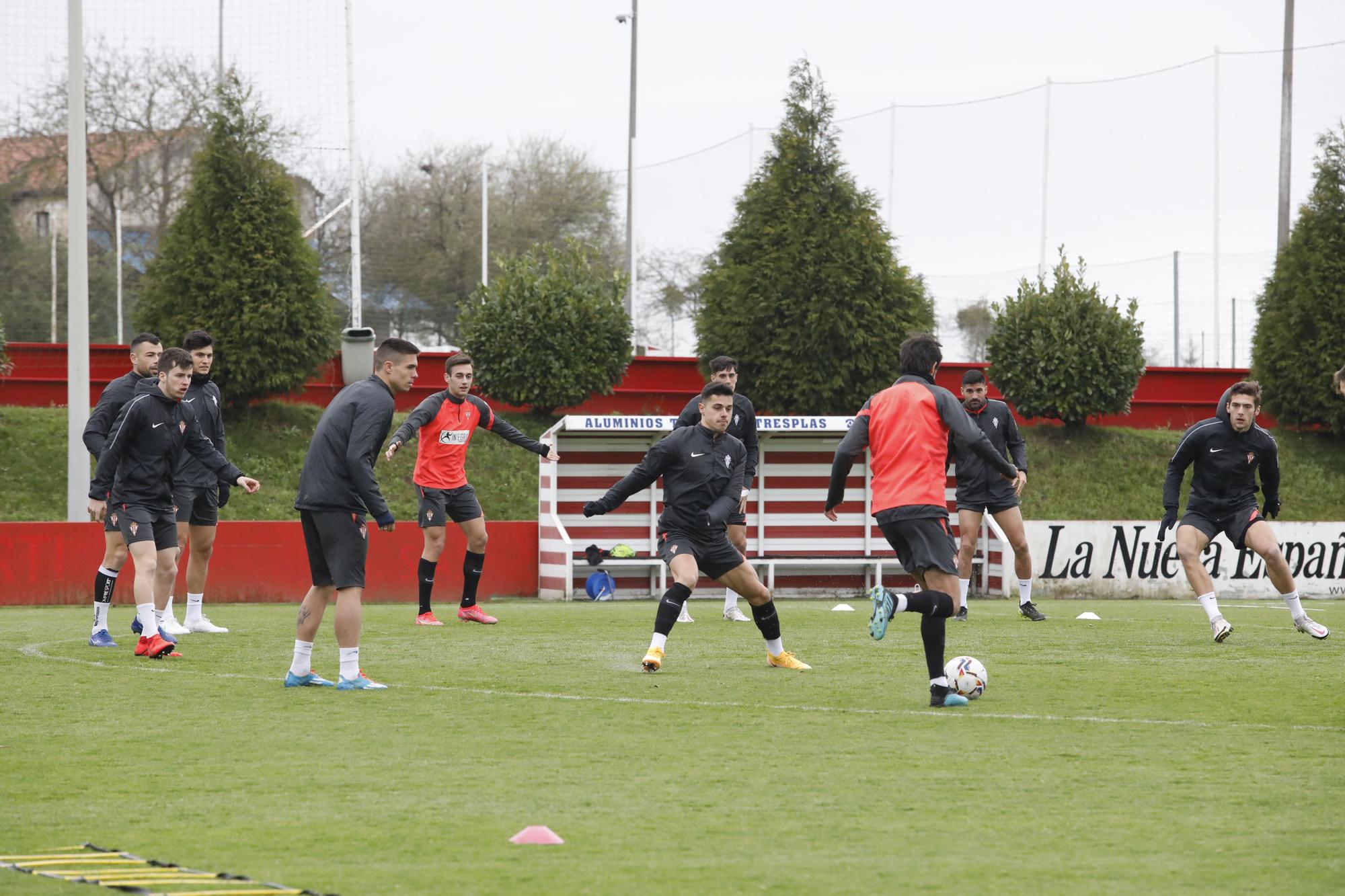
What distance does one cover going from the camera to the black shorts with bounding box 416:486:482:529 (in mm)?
13570

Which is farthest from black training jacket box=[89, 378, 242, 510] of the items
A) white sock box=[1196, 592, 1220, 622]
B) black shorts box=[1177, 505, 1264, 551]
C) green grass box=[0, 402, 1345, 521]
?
green grass box=[0, 402, 1345, 521]

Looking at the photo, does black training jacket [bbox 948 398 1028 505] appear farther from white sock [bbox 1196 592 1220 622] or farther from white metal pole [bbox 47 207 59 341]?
white metal pole [bbox 47 207 59 341]

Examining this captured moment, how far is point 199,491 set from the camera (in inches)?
478

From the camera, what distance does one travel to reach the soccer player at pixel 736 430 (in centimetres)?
1286

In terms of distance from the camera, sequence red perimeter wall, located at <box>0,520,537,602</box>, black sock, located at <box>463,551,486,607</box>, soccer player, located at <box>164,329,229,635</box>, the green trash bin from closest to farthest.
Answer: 1. soccer player, located at <box>164,329,229,635</box>
2. black sock, located at <box>463,551,486,607</box>
3. red perimeter wall, located at <box>0,520,537,602</box>
4. the green trash bin

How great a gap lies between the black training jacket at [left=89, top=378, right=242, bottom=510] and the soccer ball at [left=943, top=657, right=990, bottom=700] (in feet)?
16.8

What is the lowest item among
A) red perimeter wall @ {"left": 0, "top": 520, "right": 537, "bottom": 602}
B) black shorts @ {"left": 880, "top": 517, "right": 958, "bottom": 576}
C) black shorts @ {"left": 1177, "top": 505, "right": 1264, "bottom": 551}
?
red perimeter wall @ {"left": 0, "top": 520, "right": 537, "bottom": 602}

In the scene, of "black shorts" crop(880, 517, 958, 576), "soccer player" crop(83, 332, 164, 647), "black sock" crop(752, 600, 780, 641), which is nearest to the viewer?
"black shorts" crop(880, 517, 958, 576)

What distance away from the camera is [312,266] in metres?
24.9

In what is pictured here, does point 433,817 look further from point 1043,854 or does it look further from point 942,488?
point 942,488

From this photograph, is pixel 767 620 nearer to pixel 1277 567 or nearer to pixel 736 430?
pixel 736 430

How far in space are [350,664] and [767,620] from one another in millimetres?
2686

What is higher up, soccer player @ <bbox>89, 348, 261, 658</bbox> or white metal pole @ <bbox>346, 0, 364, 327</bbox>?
white metal pole @ <bbox>346, 0, 364, 327</bbox>

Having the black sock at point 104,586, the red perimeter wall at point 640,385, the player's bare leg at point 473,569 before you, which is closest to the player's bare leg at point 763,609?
the player's bare leg at point 473,569
